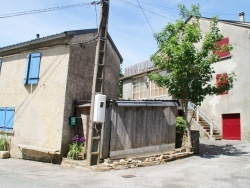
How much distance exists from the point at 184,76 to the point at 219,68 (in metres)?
8.85

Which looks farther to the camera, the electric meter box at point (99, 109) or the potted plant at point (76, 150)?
the potted plant at point (76, 150)

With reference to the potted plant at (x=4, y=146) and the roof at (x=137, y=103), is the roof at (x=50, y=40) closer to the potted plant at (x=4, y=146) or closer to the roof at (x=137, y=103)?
the roof at (x=137, y=103)

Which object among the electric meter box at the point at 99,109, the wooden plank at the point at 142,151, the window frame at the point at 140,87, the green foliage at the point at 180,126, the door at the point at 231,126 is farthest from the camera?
the window frame at the point at 140,87

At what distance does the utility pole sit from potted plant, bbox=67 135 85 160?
115 cm

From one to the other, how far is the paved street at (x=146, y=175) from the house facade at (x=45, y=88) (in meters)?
1.44

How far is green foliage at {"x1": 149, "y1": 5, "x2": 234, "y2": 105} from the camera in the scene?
1240 centimetres

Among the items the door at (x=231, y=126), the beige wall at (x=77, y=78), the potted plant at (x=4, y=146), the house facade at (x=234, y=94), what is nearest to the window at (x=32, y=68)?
the beige wall at (x=77, y=78)

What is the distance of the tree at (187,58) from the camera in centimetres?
1241

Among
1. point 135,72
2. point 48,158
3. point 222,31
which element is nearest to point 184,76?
point 48,158

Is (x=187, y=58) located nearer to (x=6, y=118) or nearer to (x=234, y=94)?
(x=234, y=94)

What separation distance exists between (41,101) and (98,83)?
3.80m

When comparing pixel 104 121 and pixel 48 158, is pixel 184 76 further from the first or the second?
pixel 48 158

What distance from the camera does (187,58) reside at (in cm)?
1223

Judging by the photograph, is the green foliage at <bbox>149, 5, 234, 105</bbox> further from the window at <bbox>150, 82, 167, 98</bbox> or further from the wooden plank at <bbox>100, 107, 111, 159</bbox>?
the window at <bbox>150, 82, 167, 98</bbox>
